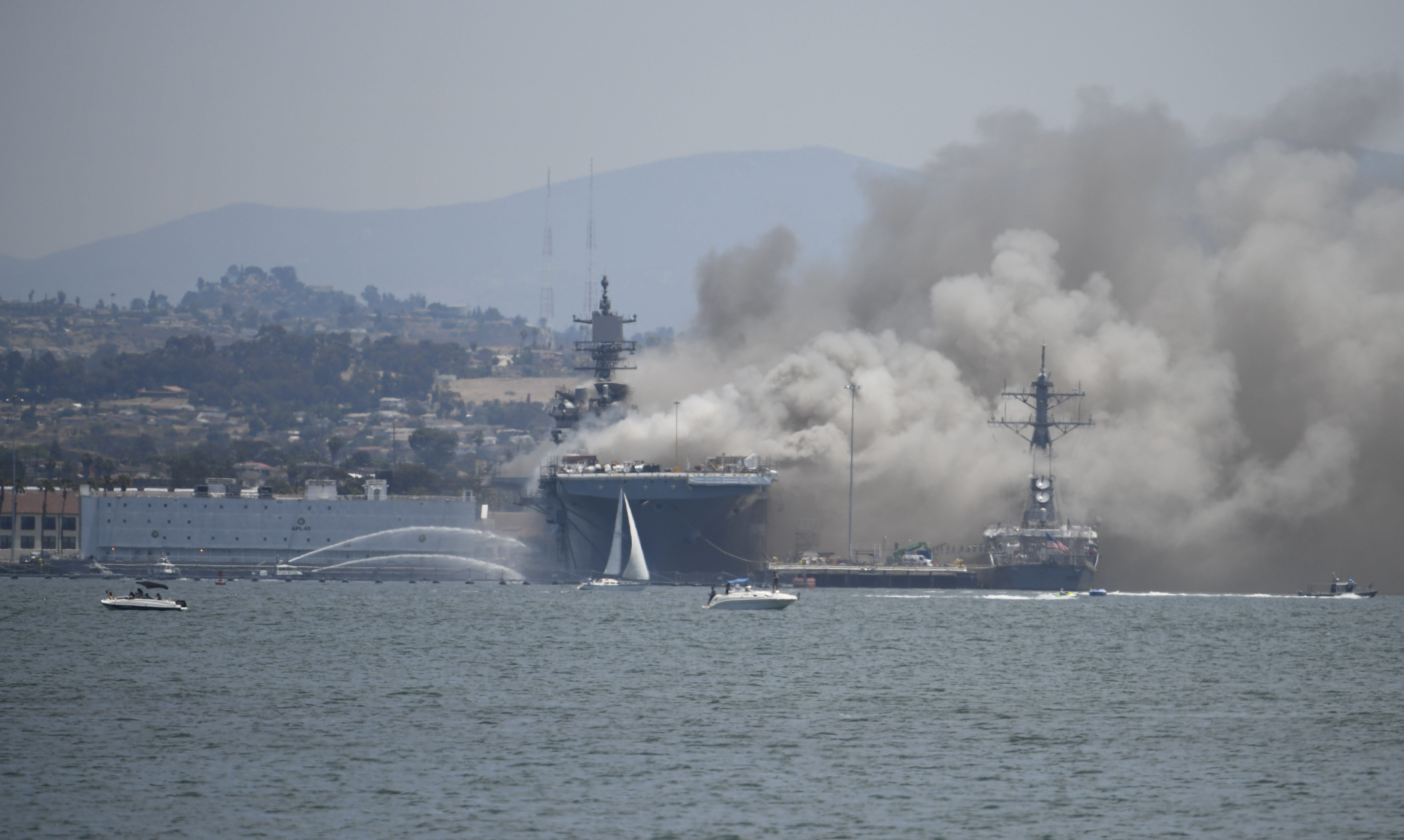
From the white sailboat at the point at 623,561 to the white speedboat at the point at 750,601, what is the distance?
16.0m

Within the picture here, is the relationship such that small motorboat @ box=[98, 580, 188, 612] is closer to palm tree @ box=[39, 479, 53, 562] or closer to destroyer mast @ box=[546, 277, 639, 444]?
destroyer mast @ box=[546, 277, 639, 444]

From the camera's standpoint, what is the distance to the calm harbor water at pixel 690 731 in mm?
37125

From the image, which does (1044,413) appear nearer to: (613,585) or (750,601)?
(613,585)

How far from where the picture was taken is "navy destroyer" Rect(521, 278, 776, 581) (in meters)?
122

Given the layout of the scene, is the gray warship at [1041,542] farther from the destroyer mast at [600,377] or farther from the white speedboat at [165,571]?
the white speedboat at [165,571]

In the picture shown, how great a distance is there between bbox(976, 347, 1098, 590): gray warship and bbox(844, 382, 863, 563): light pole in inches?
388

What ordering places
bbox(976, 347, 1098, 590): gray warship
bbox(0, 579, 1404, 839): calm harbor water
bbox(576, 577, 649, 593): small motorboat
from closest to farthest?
1. bbox(0, 579, 1404, 839): calm harbor water
2. bbox(576, 577, 649, 593): small motorboat
3. bbox(976, 347, 1098, 590): gray warship

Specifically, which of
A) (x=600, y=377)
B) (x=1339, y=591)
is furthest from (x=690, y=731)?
(x=600, y=377)

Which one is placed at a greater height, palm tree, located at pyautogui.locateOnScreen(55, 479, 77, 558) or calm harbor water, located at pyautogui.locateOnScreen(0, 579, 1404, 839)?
palm tree, located at pyautogui.locateOnScreen(55, 479, 77, 558)

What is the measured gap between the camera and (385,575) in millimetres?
152375

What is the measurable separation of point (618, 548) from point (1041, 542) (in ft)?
108

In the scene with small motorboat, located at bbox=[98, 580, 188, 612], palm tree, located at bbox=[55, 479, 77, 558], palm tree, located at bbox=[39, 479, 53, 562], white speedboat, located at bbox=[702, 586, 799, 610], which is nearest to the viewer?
small motorboat, located at bbox=[98, 580, 188, 612]

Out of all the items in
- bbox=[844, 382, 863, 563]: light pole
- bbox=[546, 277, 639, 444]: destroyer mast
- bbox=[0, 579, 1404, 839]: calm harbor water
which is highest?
bbox=[546, 277, 639, 444]: destroyer mast

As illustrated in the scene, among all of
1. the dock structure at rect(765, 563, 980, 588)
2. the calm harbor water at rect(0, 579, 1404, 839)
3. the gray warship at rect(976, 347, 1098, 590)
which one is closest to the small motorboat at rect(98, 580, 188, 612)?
the calm harbor water at rect(0, 579, 1404, 839)
